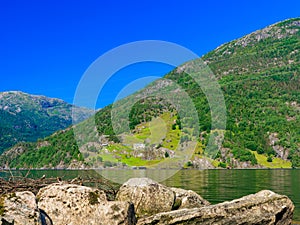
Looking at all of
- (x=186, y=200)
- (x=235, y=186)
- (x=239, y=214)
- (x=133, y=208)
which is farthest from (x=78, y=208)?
(x=235, y=186)

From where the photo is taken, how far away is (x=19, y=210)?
36.2ft

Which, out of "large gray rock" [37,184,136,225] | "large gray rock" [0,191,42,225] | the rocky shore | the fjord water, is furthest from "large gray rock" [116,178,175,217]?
A: "large gray rock" [0,191,42,225]

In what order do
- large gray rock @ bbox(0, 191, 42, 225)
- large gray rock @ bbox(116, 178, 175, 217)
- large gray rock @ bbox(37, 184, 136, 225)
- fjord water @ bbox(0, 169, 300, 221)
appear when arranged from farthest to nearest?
fjord water @ bbox(0, 169, 300, 221) → large gray rock @ bbox(116, 178, 175, 217) → large gray rock @ bbox(37, 184, 136, 225) → large gray rock @ bbox(0, 191, 42, 225)

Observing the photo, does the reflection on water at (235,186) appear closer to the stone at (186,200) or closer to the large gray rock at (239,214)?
the large gray rock at (239,214)

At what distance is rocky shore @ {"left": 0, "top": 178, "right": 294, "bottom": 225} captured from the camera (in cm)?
1143

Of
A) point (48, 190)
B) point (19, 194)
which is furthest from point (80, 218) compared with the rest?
point (19, 194)

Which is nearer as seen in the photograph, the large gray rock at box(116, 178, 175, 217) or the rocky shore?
the rocky shore

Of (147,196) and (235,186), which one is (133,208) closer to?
(147,196)

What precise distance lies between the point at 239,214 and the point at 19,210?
24.1ft

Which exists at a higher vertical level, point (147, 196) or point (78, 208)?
point (147, 196)

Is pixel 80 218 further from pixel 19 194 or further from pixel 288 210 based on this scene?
pixel 288 210

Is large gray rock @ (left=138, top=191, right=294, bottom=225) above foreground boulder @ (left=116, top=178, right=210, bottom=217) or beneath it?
beneath

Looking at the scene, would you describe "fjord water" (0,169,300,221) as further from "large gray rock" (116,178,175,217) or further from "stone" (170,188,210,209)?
"stone" (170,188,210,209)

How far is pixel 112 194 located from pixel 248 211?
200 inches
